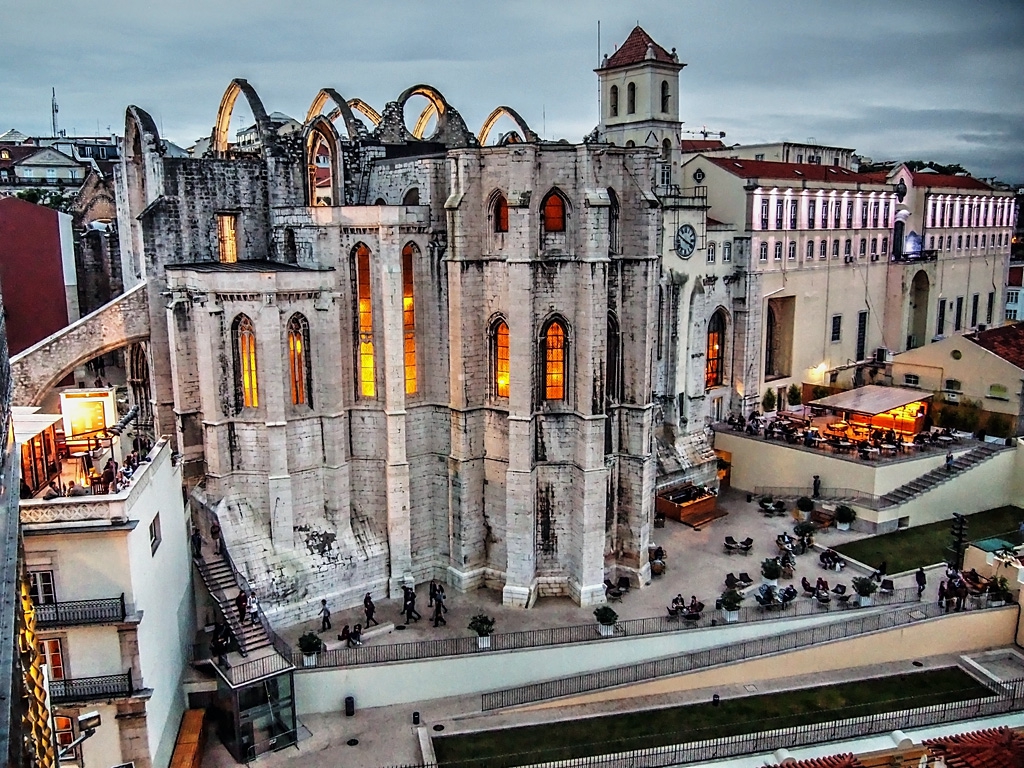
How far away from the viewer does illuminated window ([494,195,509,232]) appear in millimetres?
27844

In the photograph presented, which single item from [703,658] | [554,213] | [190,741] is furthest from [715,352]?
[190,741]

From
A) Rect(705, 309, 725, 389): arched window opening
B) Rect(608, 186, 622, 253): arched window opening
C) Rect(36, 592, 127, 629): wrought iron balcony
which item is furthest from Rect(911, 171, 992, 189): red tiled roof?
Rect(36, 592, 127, 629): wrought iron balcony

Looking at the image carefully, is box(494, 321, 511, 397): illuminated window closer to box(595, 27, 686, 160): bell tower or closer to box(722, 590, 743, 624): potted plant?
box(722, 590, 743, 624): potted plant

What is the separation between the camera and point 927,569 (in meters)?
31.5

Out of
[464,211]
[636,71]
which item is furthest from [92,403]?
[636,71]

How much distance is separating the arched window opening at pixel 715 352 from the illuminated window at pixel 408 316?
18.1m

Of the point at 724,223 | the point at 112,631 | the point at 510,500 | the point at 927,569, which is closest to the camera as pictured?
the point at 112,631

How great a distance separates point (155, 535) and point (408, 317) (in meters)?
11.3

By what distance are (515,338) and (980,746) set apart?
652 inches

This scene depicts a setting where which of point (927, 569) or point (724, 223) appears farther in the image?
point (724, 223)

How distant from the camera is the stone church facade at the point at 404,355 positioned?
Answer: 2689 cm

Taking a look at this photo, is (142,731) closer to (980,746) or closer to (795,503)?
(980,746)

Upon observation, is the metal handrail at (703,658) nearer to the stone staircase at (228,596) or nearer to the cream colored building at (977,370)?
the stone staircase at (228,596)

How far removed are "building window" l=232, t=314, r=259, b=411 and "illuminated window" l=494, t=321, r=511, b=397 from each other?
310 inches
